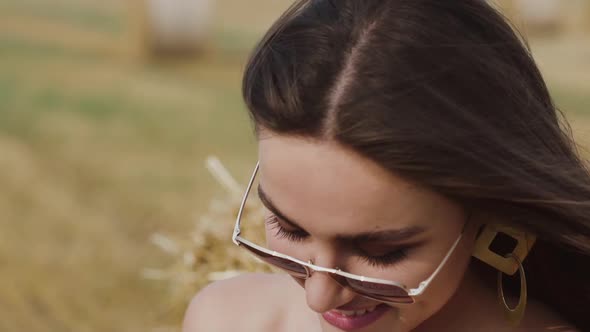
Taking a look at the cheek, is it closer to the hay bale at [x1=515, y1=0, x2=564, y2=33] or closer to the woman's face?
the woman's face

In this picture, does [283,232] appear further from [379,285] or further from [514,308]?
[514,308]

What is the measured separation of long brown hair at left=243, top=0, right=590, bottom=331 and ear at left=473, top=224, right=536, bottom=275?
0.02 metres

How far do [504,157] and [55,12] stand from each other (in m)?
8.02

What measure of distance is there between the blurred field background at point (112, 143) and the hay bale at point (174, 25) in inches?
2.5

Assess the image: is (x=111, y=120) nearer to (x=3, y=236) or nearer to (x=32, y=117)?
(x=32, y=117)

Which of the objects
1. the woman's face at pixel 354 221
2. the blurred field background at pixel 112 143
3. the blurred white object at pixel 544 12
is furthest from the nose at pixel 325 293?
the blurred white object at pixel 544 12

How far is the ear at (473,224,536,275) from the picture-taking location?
1.57 m

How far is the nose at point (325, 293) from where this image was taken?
5.02 feet

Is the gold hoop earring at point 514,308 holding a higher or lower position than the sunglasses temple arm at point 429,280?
lower

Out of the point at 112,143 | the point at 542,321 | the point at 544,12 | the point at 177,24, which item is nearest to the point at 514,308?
the point at 542,321

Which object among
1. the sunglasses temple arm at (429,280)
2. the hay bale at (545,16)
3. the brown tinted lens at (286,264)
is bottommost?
the hay bale at (545,16)

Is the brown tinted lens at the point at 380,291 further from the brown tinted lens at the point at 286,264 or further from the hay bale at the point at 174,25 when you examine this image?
the hay bale at the point at 174,25

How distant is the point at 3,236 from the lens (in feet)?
15.0

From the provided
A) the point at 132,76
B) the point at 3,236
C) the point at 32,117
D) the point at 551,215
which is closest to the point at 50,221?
the point at 3,236
